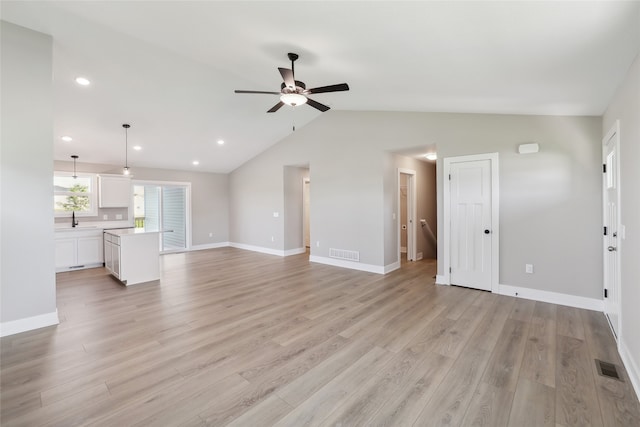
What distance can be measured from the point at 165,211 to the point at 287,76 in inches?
283

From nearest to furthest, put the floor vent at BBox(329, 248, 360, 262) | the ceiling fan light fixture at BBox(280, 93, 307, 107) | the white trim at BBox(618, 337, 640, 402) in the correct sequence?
the white trim at BBox(618, 337, 640, 402), the ceiling fan light fixture at BBox(280, 93, 307, 107), the floor vent at BBox(329, 248, 360, 262)

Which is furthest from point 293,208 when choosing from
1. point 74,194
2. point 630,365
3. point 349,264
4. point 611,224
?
point 630,365

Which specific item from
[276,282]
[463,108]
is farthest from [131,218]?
[463,108]

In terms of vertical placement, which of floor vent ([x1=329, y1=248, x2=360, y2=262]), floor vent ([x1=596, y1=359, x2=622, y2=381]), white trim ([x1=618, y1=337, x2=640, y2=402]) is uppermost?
floor vent ([x1=329, y1=248, x2=360, y2=262])

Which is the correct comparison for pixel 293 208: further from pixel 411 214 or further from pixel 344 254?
pixel 411 214

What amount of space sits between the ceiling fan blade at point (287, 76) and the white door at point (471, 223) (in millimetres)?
3024

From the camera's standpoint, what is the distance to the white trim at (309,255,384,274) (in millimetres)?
5501

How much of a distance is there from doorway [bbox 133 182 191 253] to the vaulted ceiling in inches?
112

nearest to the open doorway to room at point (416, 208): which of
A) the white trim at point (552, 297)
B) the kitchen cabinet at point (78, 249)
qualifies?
the white trim at point (552, 297)

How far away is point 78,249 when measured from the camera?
594cm

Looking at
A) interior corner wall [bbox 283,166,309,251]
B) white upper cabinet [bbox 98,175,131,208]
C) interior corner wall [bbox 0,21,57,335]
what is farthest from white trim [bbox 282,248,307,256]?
interior corner wall [bbox 0,21,57,335]

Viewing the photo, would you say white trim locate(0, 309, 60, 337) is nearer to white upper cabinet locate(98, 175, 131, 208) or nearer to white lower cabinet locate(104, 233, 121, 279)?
white lower cabinet locate(104, 233, 121, 279)

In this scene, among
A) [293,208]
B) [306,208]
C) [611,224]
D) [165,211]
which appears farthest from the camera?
[306,208]

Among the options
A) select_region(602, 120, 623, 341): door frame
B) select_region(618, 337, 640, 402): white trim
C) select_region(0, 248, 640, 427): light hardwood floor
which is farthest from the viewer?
select_region(602, 120, 623, 341): door frame
